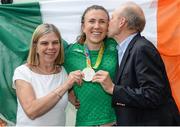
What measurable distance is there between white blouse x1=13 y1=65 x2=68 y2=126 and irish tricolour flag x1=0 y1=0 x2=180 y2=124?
49 centimetres

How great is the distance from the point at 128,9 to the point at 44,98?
743 mm

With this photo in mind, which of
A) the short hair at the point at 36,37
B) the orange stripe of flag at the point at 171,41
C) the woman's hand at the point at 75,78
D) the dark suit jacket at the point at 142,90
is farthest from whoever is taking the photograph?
the orange stripe of flag at the point at 171,41

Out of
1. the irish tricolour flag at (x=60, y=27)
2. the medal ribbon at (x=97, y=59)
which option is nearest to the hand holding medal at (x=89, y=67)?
the medal ribbon at (x=97, y=59)

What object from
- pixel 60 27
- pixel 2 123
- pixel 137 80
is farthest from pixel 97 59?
pixel 2 123

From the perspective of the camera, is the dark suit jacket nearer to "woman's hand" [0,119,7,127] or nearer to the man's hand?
the man's hand

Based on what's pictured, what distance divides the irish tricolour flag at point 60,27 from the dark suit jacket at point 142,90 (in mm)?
618

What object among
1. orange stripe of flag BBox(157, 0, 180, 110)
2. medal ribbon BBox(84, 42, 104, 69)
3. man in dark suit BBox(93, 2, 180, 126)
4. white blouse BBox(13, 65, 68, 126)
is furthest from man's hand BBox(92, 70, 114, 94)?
orange stripe of flag BBox(157, 0, 180, 110)

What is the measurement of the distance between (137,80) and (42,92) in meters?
0.59

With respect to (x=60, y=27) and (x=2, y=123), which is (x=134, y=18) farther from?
(x=2, y=123)

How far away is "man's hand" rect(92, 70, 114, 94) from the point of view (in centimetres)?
237

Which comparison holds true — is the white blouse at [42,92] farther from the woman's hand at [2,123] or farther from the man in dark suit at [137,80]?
the woman's hand at [2,123]

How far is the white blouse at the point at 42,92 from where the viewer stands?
2500 mm

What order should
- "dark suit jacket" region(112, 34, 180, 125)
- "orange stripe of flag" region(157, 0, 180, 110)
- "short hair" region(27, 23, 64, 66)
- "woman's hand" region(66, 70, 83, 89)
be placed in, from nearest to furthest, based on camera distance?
"dark suit jacket" region(112, 34, 180, 125) → "woman's hand" region(66, 70, 83, 89) → "short hair" region(27, 23, 64, 66) → "orange stripe of flag" region(157, 0, 180, 110)

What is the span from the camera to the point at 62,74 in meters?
2.66
